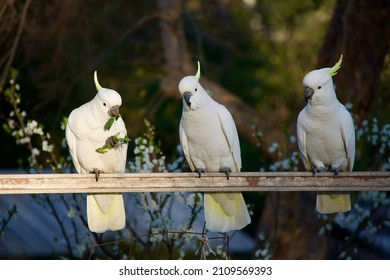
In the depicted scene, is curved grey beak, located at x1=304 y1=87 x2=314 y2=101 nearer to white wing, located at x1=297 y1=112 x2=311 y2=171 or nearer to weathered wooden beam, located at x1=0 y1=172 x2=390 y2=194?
white wing, located at x1=297 y1=112 x2=311 y2=171

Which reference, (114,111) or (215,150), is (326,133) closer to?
(215,150)

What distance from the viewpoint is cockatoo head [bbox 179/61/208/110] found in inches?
136

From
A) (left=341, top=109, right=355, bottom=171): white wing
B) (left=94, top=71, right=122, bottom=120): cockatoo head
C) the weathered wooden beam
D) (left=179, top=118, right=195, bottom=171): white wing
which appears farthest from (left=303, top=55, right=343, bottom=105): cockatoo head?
(left=94, top=71, right=122, bottom=120): cockatoo head

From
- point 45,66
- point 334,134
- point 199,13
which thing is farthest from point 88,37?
point 334,134

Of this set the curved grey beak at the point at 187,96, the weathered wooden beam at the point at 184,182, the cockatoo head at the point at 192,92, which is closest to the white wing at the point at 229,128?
the cockatoo head at the point at 192,92

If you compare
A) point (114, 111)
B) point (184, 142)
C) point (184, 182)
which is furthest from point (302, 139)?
point (114, 111)

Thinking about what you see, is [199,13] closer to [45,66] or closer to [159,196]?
[45,66]

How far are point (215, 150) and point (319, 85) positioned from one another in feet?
2.35

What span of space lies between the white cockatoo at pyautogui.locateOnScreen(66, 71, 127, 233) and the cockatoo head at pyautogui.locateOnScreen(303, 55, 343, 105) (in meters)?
0.98

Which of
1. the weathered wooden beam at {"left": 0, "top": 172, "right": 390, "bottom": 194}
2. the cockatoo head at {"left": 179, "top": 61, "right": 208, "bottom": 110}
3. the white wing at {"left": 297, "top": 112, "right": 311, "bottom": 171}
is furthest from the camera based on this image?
the white wing at {"left": 297, "top": 112, "right": 311, "bottom": 171}

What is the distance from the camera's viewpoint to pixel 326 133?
377 cm

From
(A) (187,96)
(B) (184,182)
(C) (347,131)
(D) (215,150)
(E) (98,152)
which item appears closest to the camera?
(B) (184,182)

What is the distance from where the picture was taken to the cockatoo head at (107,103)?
336 centimetres

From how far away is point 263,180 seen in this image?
331cm
